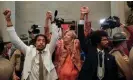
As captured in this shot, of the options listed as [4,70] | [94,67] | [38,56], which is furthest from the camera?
[38,56]

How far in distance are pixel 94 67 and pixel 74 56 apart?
330mm

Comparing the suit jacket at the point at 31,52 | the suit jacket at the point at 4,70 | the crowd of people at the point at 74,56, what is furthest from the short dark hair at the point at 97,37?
the suit jacket at the point at 4,70

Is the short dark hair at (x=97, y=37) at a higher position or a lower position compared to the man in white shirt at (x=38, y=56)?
higher

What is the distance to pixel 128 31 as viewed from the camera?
319cm

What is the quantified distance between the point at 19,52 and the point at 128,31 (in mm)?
1238

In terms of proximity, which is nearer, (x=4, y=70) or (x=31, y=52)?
(x=4, y=70)

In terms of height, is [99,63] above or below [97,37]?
below

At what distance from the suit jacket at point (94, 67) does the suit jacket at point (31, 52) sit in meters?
0.33

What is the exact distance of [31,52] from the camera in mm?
2982

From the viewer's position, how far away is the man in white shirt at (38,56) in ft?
9.50

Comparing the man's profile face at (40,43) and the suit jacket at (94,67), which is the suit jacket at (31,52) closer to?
the man's profile face at (40,43)

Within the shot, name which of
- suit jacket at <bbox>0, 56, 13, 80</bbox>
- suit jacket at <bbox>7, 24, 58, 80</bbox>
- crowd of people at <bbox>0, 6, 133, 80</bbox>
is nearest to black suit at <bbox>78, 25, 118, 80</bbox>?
crowd of people at <bbox>0, 6, 133, 80</bbox>

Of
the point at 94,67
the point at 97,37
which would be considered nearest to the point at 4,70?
the point at 94,67

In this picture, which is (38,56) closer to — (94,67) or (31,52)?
(31,52)
